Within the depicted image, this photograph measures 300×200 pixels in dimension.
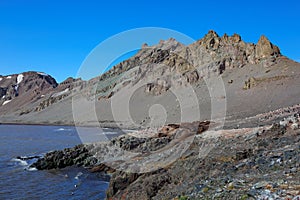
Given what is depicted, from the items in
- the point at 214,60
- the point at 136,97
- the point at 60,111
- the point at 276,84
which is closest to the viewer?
the point at 276,84

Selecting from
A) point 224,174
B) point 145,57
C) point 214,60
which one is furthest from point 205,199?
point 145,57

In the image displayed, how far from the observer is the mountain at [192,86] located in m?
70.8

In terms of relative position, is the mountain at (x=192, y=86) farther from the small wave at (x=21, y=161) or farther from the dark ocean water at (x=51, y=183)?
the dark ocean water at (x=51, y=183)

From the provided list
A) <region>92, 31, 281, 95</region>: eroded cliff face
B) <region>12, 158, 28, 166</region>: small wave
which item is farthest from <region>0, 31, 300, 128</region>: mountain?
<region>12, 158, 28, 166</region>: small wave

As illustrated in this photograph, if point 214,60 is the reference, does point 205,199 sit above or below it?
below

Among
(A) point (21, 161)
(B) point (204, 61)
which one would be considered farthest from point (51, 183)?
(B) point (204, 61)

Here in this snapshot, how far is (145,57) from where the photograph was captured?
561ft

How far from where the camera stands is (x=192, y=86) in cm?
10781

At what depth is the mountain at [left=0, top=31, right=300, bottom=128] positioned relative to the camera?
232 ft

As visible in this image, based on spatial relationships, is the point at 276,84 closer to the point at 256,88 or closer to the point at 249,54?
the point at 256,88

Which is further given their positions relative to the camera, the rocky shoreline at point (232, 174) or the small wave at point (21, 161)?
the small wave at point (21, 161)

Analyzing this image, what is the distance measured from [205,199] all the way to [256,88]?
228 feet

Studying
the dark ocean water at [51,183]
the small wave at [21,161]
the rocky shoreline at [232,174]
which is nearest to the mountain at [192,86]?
the small wave at [21,161]

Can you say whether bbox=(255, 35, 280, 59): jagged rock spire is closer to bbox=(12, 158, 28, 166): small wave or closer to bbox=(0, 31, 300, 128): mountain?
bbox=(0, 31, 300, 128): mountain
